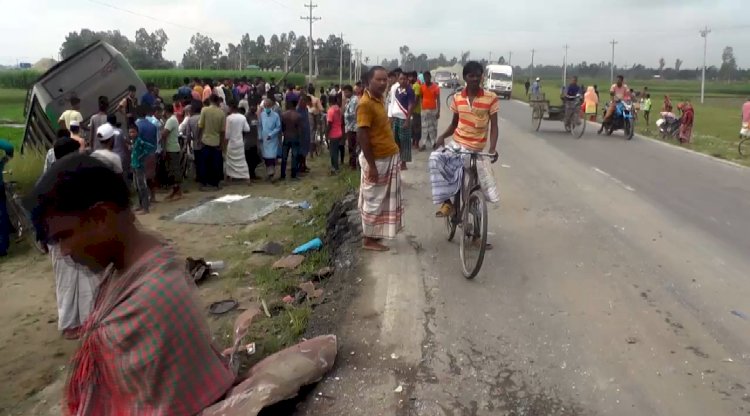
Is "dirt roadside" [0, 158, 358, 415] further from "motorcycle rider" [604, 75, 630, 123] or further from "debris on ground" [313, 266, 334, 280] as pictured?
"motorcycle rider" [604, 75, 630, 123]

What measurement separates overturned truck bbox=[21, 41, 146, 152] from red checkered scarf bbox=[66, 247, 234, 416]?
470 inches

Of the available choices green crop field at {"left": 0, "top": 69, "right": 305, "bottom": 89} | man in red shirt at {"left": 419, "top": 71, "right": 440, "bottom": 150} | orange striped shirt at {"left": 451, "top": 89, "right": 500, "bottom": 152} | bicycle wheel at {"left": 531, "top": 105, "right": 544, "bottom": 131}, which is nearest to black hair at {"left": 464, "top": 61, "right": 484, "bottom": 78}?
orange striped shirt at {"left": 451, "top": 89, "right": 500, "bottom": 152}

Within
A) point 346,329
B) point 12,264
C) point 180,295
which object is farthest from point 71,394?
point 12,264

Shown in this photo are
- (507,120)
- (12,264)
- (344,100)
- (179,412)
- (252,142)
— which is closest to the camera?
(179,412)

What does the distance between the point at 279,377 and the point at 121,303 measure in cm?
146

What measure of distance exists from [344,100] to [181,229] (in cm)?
595

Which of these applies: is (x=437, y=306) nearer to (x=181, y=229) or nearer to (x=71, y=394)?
(x=71, y=394)

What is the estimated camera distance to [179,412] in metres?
1.89

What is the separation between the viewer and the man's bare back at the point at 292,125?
484 inches

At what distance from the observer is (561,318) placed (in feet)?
15.4

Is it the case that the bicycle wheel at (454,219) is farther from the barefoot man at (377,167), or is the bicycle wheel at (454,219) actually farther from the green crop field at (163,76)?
the green crop field at (163,76)

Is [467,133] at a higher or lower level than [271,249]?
higher

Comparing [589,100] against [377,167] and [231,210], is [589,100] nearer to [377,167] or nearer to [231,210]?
[231,210]

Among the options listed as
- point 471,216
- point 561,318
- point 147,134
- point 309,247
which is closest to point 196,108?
point 147,134
